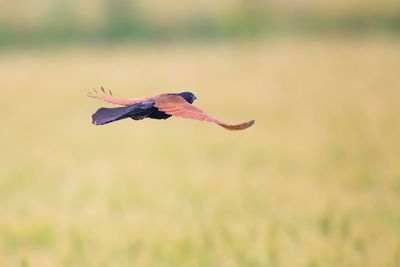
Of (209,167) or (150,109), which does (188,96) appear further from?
(209,167)

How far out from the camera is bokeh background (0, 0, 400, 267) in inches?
85.1

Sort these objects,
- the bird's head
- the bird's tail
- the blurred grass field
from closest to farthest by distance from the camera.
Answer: the bird's tail → the bird's head → the blurred grass field

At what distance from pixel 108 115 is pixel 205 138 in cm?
224

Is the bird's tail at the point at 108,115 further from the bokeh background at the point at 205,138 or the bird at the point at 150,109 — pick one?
the bokeh background at the point at 205,138

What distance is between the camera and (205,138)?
3.48m

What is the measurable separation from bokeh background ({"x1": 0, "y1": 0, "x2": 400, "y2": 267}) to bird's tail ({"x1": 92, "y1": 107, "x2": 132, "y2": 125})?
0.83m

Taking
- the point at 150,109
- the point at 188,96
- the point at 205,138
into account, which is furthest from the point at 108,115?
the point at 205,138

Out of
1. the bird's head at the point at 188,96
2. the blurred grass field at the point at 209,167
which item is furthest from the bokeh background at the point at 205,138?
the bird's head at the point at 188,96

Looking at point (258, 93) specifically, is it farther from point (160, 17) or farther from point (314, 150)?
point (160, 17)

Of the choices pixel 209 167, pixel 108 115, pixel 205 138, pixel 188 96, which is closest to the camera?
pixel 108 115

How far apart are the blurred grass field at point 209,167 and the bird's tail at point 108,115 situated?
805mm

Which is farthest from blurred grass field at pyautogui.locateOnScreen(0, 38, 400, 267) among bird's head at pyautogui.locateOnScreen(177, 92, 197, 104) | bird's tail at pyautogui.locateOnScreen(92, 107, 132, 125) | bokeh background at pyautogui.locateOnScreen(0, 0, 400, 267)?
bird's tail at pyautogui.locateOnScreen(92, 107, 132, 125)

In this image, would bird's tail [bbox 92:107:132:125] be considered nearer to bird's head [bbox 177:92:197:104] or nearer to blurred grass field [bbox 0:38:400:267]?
bird's head [bbox 177:92:197:104]

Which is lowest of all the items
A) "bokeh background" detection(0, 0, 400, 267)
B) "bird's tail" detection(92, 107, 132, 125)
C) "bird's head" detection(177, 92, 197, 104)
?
"bokeh background" detection(0, 0, 400, 267)
